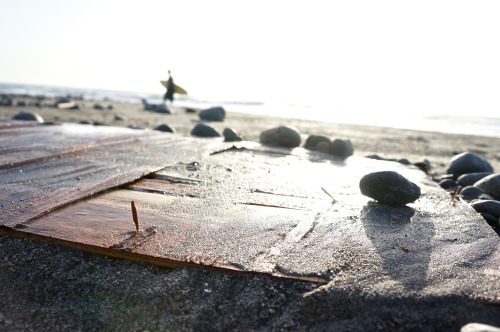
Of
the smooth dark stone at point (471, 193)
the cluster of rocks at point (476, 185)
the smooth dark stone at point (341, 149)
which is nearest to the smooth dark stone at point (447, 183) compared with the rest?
the cluster of rocks at point (476, 185)

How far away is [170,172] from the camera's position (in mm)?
3199

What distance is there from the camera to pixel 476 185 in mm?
3789

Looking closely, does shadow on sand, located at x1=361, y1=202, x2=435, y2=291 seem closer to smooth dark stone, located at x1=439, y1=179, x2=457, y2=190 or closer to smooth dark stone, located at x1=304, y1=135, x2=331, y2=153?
smooth dark stone, located at x1=439, y1=179, x2=457, y2=190

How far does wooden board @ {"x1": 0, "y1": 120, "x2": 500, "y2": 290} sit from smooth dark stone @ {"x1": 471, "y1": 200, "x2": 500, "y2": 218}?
29 centimetres

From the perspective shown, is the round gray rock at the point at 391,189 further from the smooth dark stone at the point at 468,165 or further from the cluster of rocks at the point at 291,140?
the smooth dark stone at the point at 468,165

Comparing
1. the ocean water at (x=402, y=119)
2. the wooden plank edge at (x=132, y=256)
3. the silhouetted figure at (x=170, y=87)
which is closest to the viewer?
the wooden plank edge at (x=132, y=256)

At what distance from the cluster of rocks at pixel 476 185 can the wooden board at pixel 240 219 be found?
1.09 feet

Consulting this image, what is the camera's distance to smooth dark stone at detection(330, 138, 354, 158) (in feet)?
14.7

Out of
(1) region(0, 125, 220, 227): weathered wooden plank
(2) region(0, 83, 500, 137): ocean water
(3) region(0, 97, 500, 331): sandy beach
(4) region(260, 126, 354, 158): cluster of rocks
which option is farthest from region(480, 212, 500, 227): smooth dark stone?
(2) region(0, 83, 500, 137): ocean water

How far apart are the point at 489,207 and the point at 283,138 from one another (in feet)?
8.56

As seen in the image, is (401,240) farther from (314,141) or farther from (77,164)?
(314,141)

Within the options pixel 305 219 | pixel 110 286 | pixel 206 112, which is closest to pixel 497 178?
pixel 305 219

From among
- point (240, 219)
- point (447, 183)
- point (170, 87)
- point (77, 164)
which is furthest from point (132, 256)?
point (447, 183)

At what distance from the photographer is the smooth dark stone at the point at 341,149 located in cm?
448
